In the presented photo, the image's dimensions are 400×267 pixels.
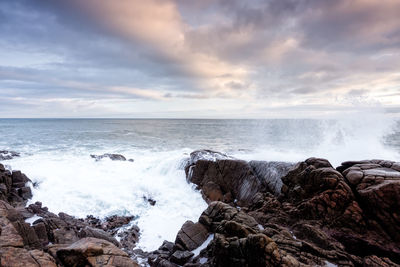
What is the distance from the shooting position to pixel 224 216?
9203mm

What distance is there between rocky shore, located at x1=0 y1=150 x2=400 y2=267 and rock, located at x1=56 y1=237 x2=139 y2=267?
1.0 inches

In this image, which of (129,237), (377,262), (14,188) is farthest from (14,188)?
(377,262)

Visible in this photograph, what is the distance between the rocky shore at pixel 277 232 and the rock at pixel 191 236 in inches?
1.6

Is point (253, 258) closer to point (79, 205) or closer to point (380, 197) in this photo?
point (380, 197)

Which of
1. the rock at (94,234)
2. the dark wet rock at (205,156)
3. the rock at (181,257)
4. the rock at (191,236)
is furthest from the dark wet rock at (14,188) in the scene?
the dark wet rock at (205,156)

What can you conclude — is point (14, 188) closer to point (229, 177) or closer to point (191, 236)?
point (191, 236)

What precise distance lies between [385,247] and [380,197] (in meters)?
1.76

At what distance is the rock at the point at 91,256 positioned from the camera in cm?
579

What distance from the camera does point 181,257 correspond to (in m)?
8.15

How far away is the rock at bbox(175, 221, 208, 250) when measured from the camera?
353 inches

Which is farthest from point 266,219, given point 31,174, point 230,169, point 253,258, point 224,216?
point 31,174

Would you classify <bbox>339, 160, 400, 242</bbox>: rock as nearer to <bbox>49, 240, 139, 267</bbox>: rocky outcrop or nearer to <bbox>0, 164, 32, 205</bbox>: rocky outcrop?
<bbox>49, 240, 139, 267</bbox>: rocky outcrop

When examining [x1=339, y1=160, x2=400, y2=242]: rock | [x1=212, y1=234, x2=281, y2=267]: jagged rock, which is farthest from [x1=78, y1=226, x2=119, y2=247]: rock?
[x1=339, y1=160, x2=400, y2=242]: rock

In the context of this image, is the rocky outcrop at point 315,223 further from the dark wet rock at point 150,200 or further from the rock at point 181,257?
the dark wet rock at point 150,200
